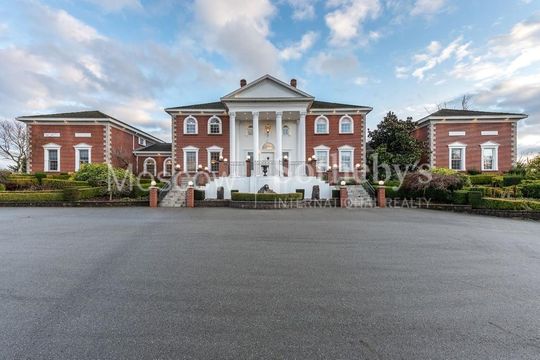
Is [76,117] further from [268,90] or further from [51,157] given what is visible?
[268,90]

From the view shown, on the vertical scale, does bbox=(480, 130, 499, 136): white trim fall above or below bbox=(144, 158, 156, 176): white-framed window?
above

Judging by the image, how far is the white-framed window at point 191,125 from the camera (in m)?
24.3

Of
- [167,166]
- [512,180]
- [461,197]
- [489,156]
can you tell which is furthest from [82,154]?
[489,156]

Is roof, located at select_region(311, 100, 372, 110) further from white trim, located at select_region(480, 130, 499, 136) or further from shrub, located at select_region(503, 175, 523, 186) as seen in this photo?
shrub, located at select_region(503, 175, 523, 186)

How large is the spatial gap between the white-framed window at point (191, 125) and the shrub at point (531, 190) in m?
23.5

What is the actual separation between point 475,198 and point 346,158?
11.6 metres

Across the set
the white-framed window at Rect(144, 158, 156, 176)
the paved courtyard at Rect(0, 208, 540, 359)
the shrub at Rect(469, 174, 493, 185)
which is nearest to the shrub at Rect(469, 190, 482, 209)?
the paved courtyard at Rect(0, 208, 540, 359)

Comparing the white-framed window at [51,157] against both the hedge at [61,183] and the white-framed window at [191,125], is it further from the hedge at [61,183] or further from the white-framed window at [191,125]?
the white-framed window at [191,125]

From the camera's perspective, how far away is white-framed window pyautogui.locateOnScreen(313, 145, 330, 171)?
24.3 meters

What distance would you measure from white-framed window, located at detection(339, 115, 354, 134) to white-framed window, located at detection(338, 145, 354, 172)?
4.60 feet

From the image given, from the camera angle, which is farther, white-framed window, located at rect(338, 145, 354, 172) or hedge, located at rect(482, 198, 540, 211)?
white-framed window, located at rect(338, 145, 354, 172)

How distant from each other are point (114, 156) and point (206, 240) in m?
23.6

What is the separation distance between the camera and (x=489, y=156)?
24.3 metres

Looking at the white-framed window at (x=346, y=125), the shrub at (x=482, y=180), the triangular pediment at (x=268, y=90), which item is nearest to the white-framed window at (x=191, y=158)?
the triangular pediment at (x=268, y=90)
